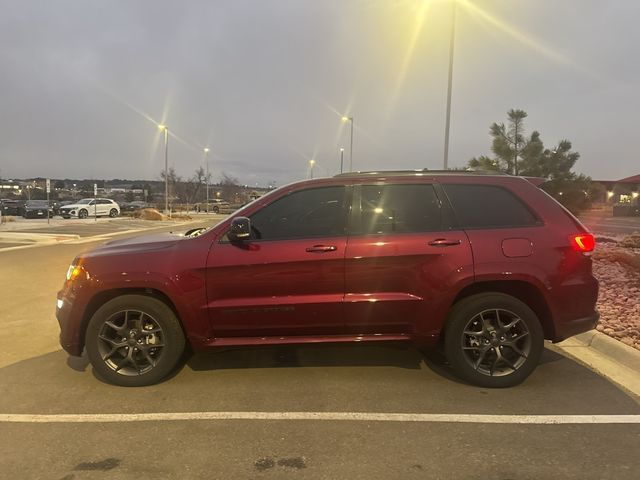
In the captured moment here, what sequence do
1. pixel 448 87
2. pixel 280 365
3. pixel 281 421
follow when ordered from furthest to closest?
pixel 448 87
pixel 280 365
pixel 281 421

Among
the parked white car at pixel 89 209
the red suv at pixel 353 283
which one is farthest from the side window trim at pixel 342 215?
the parked white car at pixel 89 209

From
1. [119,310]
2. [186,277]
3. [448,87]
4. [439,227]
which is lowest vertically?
[119,310]

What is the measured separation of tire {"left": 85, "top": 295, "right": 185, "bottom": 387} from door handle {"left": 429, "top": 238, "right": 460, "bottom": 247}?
89.0 inches

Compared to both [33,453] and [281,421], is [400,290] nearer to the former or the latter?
[281,421]

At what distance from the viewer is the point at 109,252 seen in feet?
14.5

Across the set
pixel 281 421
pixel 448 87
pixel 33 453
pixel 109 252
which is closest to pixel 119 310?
pixel 109 252

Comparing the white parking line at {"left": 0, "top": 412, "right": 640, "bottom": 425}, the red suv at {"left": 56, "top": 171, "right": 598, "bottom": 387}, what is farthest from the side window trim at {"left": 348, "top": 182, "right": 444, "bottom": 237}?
the white parking line at {"left": 0, "top": 412, "right": 640, "bottom": 425}

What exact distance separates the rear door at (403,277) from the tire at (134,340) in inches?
60.4

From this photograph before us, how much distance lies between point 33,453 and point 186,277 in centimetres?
161

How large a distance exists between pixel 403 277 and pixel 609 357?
8.39 feet

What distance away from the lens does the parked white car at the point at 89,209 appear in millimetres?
40438

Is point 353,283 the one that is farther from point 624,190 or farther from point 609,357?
point 624,190

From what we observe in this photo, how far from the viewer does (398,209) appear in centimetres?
446

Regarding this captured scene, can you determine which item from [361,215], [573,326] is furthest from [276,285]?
[573,326]
